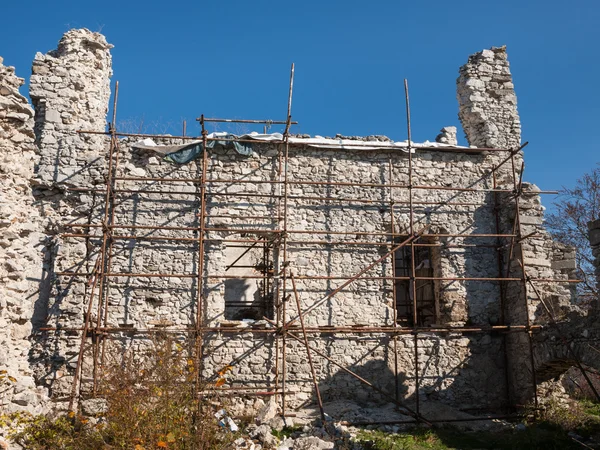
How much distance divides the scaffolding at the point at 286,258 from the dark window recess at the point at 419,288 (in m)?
0.33

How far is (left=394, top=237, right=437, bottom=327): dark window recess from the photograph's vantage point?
12133 mm

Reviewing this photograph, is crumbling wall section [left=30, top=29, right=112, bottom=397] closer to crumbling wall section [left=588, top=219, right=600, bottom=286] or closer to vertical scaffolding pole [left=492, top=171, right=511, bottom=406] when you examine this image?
vertical scaffolding pole [left=492, top=171, right=511, bottom=406]

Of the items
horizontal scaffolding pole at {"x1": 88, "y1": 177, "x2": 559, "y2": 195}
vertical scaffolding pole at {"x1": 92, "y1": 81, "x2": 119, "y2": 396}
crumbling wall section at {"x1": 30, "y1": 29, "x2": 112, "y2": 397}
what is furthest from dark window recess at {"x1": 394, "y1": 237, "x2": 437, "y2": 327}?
crumbling wall section at {"x1": 30, "y1": 29, "x2": 112, "y2": 397}

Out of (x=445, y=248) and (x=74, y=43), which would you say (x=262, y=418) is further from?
(x=74, y=43)

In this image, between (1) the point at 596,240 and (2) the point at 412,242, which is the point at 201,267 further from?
(1) the point at 596,240

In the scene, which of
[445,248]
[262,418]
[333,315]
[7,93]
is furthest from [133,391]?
[445,248]

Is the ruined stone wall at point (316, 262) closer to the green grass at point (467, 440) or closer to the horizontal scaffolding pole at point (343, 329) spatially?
the horizontal scaffolding pole at point (343, 329)

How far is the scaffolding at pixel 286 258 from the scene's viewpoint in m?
10.4

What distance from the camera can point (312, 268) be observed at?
1125 cm

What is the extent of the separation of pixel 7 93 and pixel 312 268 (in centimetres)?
593

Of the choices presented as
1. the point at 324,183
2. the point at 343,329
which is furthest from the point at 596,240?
the point at 324,183

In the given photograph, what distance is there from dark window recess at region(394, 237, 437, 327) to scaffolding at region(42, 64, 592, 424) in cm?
33

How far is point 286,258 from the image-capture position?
36.7ft

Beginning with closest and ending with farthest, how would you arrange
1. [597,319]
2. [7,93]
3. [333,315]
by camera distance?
[7,93]
[597,319]
[333,315]
